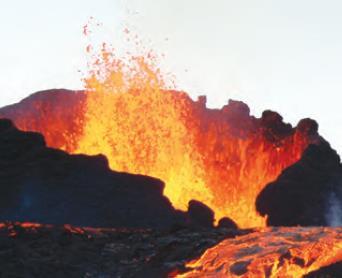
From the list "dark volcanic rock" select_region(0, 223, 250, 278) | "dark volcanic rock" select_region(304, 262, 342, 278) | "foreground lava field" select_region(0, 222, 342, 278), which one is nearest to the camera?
"dark volcanic rock" select_region(304, 262, 342, 278)

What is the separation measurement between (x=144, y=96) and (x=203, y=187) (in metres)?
8.51

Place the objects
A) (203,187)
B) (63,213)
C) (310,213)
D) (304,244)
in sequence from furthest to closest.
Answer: (203,187) < (310,213) < (63,213) < (304,244)

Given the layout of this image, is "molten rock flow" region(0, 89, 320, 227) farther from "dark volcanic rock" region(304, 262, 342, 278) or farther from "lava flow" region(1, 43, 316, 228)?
"dark volcanic rock" region(304, 262, 342, 278)

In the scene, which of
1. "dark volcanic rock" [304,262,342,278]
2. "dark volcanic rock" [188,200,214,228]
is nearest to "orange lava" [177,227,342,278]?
"dark volcanic rock" [304,262,342,278]

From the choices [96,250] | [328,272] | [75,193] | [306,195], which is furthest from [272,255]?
[306,195]

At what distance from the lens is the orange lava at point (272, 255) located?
527 inches

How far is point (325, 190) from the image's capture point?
3347 cm

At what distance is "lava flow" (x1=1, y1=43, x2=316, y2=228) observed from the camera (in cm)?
4084

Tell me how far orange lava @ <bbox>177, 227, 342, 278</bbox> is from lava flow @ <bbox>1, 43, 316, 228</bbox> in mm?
23327

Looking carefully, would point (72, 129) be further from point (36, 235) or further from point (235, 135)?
point (36, 235)

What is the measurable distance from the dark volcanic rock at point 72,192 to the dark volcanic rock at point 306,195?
5.78m

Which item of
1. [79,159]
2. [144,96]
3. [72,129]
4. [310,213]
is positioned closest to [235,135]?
[144,96]

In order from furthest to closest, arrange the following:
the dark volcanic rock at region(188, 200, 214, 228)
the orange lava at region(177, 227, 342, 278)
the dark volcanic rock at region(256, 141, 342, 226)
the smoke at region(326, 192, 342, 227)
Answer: the smoke at region(326, 192, 342, 227)
the dark volcanic rock at region(256, 141, 342, 226)
the dark volcanic rock at region(188, 200, 214, 228)
the orange lava at region(177, 227, 342, 278)

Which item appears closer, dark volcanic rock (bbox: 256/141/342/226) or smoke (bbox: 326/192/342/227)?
dark volcanic rock (bbox: 256/141/342/226)
